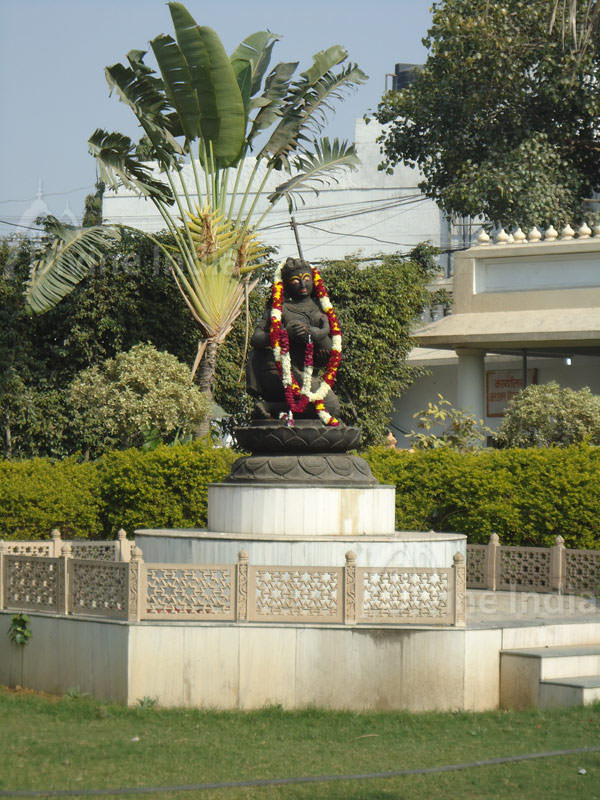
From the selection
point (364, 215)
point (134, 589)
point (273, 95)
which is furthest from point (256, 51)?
point (364, 215)

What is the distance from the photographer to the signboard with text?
25203 millimetres

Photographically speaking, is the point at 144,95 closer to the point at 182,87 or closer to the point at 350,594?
the point at 182,87

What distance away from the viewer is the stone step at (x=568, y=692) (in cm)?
1058

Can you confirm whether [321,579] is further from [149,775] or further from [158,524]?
[158,524]

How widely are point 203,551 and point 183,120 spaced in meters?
10.7

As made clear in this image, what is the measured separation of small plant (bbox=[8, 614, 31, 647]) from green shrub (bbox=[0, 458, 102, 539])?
4.94 m

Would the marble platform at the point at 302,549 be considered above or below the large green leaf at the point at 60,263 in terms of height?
below

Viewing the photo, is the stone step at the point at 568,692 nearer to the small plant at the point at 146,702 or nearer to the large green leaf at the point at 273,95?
the small plant at the point at 146,702

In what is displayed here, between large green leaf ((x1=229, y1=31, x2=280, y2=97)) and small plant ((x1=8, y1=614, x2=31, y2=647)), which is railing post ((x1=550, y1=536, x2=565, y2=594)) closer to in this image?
small plant ((x1=8, y1=614, x2=31, y2=647))

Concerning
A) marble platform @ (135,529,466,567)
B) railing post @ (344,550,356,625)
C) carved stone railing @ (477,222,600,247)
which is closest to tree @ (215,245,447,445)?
carved stone railing @ (477,222,600,247)

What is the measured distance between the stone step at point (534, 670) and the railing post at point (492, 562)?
12.2 ft

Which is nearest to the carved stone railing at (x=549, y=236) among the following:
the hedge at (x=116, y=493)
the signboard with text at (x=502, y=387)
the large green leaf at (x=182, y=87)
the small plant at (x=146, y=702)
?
the signboard with text at (x=502, y=387)

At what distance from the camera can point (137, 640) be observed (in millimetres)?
10836

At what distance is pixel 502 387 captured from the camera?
25.4 metres
